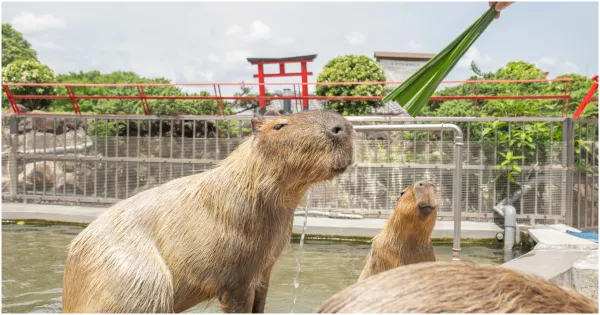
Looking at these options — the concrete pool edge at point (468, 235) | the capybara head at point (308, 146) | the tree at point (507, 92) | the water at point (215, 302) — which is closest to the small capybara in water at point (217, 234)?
the capybara head at point (308, 146)

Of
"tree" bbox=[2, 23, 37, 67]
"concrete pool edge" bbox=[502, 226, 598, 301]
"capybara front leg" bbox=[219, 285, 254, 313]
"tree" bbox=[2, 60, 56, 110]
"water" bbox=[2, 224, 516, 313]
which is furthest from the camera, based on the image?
"tree" bbox=[2, 23, 37, 67]

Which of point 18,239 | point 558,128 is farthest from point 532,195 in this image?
point 18,239

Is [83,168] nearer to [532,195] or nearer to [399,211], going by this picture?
[532,195]

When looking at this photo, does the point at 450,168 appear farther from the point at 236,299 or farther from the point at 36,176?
the point at 36,176

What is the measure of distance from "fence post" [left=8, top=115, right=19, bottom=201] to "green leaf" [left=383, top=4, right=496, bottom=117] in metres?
10.8

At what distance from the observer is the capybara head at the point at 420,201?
385 cm

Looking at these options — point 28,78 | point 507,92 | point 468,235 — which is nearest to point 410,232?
point 468,235

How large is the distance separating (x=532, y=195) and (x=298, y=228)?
4.13m

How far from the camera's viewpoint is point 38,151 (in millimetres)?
12117

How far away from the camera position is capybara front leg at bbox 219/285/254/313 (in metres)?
2.44

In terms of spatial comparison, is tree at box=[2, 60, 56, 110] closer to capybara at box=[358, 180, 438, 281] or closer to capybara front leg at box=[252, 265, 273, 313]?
capybara at box=[358, 180, 438, 281]

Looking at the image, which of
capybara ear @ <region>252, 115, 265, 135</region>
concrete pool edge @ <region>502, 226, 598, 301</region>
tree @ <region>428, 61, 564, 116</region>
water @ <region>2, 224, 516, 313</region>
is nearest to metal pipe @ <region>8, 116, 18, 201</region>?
water @ <region>2, 224, 516, 313</region>

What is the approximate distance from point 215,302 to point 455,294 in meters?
2.94

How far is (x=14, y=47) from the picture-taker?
41094mm
